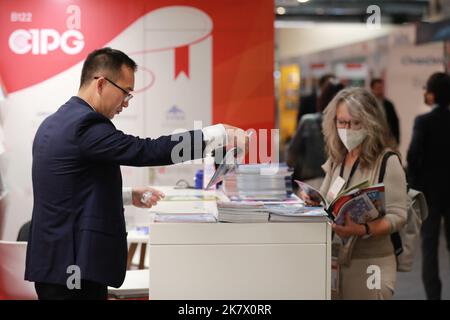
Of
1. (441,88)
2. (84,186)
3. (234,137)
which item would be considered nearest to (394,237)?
(234,137)

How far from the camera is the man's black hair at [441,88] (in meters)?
5.18

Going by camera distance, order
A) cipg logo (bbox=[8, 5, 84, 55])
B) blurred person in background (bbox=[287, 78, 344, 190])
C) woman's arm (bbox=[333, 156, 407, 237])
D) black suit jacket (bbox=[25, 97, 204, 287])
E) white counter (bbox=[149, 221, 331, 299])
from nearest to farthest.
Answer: black suit jacket (bbox=[25, 97, 204, 287]) < white counter (bbox=[149, 221, 331, 299]) < woman's arm (bbox=[333, 156, 407, 237]) < cipg logo (bbox=[8, 5, 84, 55]) < blurred person in background (bbox=[287, 78, 344, 190])

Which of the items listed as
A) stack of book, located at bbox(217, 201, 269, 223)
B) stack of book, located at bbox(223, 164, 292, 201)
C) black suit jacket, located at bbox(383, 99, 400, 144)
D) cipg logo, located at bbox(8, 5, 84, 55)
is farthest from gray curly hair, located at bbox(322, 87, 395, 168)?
black suit jacket, located at bbox(383, 99, 400, 144)

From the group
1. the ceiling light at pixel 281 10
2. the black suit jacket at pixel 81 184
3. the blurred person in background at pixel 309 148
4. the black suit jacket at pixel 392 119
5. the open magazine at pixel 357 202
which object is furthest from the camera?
the ceiling light at pixel 281 10

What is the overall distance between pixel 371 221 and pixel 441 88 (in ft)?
7.49

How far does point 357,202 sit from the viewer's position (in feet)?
10.4

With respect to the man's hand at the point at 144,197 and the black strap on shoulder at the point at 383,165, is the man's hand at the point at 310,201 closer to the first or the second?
the black strap on shoulder at the point at 383,165

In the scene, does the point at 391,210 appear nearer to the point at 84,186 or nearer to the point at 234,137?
the point at 234,137

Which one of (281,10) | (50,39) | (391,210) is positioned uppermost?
(281,10)

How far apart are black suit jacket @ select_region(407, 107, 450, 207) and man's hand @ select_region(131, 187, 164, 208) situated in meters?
2.62

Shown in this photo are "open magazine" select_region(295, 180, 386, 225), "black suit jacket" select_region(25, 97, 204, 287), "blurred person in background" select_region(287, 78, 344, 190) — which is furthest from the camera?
"blurred person in background" select_region(287, 78, 344, 190)

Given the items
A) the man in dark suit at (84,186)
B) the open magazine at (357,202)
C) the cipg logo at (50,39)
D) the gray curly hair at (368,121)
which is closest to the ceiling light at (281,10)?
the cipg logo at (50,39)

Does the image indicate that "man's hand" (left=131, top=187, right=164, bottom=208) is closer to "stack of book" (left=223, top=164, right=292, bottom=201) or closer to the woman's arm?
"stack of book" (left=223, top=164, right=292, bottom=201)

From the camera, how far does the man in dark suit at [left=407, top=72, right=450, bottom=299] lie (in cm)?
519
